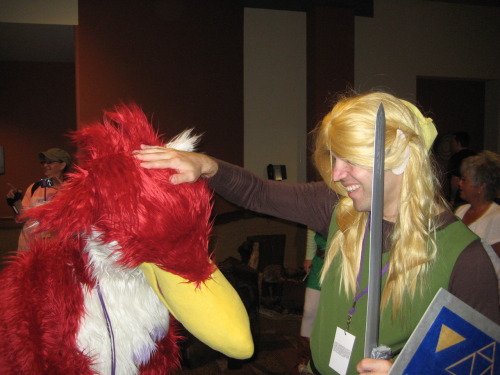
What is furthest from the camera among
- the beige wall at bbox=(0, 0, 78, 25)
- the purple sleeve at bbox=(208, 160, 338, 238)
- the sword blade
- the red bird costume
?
the beige wall at bbox=(0, 0, 78, 25)

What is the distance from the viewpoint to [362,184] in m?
0.90

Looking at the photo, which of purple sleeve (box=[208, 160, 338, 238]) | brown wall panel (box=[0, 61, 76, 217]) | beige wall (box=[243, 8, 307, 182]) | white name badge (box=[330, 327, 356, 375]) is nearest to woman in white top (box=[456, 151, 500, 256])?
purple sleeve (box=[208, 160, 338, 238])

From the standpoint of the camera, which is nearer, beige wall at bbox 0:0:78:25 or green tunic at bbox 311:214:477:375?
green tunic at bbox 311:214:477:375

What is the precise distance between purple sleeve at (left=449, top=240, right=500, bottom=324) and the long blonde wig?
0.07 meters

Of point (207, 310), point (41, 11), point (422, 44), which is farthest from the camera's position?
point (422, 44)

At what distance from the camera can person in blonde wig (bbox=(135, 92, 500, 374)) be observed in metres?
0.82

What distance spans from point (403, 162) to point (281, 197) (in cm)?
37

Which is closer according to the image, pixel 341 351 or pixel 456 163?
pixel 341 351

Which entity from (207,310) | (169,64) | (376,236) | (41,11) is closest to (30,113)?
(41,11)

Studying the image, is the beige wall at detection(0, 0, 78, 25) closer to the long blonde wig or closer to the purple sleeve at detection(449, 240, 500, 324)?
the long blonde wig

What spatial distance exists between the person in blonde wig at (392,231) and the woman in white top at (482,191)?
137 cm

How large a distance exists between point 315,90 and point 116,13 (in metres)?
2.33

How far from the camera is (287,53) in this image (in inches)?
189

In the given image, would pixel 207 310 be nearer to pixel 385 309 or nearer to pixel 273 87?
pixel 385 309
